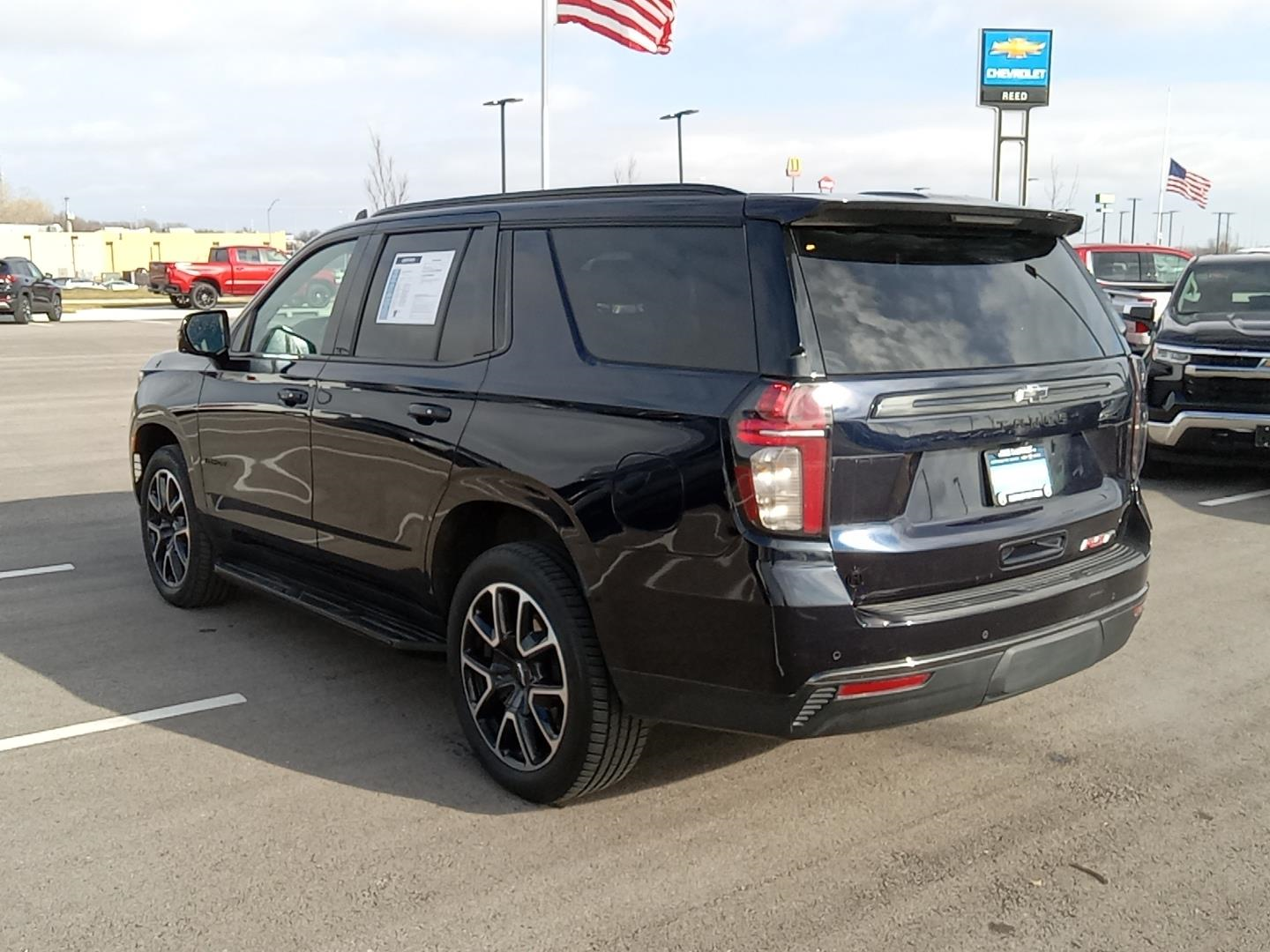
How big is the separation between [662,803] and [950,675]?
108 centimetres

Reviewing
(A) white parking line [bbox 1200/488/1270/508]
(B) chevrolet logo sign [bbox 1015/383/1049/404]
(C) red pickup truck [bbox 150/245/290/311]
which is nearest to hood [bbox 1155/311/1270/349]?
(A) white parking line [bbox 1200/488/1270/508]

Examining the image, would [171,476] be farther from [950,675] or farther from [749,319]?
[950,675]

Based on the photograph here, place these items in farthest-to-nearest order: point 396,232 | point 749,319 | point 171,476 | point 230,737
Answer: point 171,476, point 396,232, point 230,737, point 749,319

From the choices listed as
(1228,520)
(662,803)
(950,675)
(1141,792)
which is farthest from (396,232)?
(1228,520)

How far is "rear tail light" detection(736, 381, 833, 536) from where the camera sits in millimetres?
3254

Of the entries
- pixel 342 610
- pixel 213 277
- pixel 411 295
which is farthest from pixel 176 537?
pixel 213 277

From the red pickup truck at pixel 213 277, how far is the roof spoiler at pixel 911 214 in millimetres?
36859

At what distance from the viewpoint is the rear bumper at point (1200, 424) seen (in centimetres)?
895

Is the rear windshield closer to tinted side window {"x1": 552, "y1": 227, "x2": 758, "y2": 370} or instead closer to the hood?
tinted side window {"x1": 552, "y1": 227, "x2": 758, "y2": 370}

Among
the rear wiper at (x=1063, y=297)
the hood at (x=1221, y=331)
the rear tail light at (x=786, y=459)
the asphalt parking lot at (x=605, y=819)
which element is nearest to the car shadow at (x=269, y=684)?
the asphalt parking lot at (x=605, y=819)

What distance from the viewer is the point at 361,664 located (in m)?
5.37

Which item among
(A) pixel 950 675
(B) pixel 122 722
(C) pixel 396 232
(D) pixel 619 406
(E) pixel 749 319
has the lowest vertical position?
(B) pixel 122 722

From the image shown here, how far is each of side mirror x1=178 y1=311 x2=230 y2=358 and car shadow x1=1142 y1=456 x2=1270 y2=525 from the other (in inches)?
256

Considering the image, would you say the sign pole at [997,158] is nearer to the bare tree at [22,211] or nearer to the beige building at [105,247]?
the beige building at [105,247]
